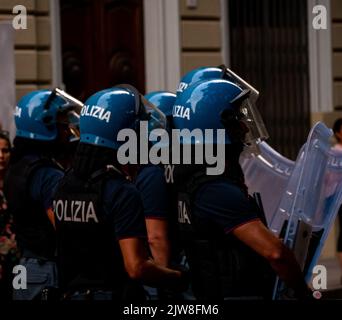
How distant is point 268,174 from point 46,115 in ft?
3.92

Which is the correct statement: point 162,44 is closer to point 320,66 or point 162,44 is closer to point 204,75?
point 320,66

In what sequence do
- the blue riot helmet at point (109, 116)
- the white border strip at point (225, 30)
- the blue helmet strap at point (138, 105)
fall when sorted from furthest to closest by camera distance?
the white border strip at point (225, 30) → the blue helmet strap at point (138, 105) → the blue riot helmet at point (109, 116)

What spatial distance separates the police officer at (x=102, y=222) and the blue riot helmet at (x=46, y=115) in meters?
1.13

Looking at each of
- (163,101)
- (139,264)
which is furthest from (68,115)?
(139,264)

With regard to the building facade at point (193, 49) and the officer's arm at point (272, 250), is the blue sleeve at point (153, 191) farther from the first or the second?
the building facade at point (193, 49)

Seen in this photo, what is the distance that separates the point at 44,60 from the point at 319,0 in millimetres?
3052

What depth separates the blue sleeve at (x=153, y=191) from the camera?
239 inches

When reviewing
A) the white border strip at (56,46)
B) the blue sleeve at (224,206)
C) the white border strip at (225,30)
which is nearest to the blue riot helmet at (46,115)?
the blue sleeve at (224,206)

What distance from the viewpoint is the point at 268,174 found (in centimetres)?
670

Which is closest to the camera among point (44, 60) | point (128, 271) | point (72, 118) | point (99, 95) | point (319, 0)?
point (128, 271)
